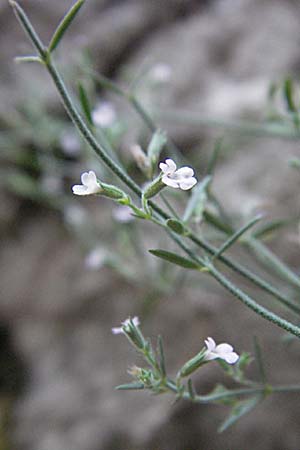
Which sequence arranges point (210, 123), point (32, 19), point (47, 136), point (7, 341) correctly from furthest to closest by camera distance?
point (32, 19) < point (7, 341) < point (47, 136) < point (210, 123)

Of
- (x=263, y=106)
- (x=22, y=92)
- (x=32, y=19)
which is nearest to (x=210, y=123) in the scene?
(x=263, y=106)

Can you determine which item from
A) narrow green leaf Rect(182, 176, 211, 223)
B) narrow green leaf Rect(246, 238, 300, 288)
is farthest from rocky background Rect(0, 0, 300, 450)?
narrow green leaf Rect(182, 176, 211, 223)

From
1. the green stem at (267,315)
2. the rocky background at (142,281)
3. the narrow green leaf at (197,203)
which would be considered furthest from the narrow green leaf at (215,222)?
the rocky background at (142,281)

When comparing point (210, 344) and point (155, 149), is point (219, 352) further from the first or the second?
point (155, 149)

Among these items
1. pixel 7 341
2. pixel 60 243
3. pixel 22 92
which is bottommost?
pixel 7 341

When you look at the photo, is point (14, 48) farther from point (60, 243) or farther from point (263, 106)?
point (263, 106)

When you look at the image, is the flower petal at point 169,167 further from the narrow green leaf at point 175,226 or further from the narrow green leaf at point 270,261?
the narrow green leaf at point 270,261
